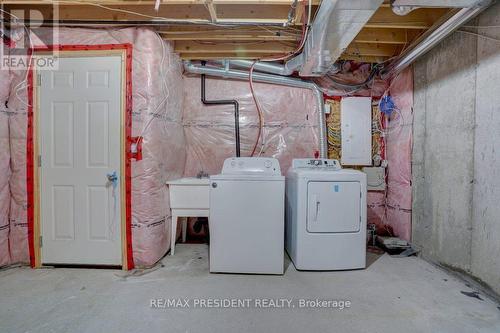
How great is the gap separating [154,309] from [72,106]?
6.37ft

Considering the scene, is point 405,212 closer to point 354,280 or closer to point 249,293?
point 354,280

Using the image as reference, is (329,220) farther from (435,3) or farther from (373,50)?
(373,50)

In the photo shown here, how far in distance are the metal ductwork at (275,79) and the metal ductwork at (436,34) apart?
90cm

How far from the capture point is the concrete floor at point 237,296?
1.60m

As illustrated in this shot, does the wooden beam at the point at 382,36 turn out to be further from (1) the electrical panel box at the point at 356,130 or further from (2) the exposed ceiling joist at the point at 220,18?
(1) the electrical panel box at the point at 356,130

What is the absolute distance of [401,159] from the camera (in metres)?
3.08

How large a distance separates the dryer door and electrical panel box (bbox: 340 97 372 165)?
1.13m

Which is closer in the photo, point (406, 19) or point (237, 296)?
point (237, 296)

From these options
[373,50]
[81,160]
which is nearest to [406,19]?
[373,50]

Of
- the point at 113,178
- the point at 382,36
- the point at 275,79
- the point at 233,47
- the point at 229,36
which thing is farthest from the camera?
the point at 275,79

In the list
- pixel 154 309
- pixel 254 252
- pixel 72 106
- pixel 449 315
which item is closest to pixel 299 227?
pixel 254 252

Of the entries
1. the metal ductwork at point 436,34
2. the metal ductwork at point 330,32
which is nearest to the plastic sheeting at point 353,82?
the metal ductwork at point 436,34

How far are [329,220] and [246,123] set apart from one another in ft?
5.35

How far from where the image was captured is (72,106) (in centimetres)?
236
